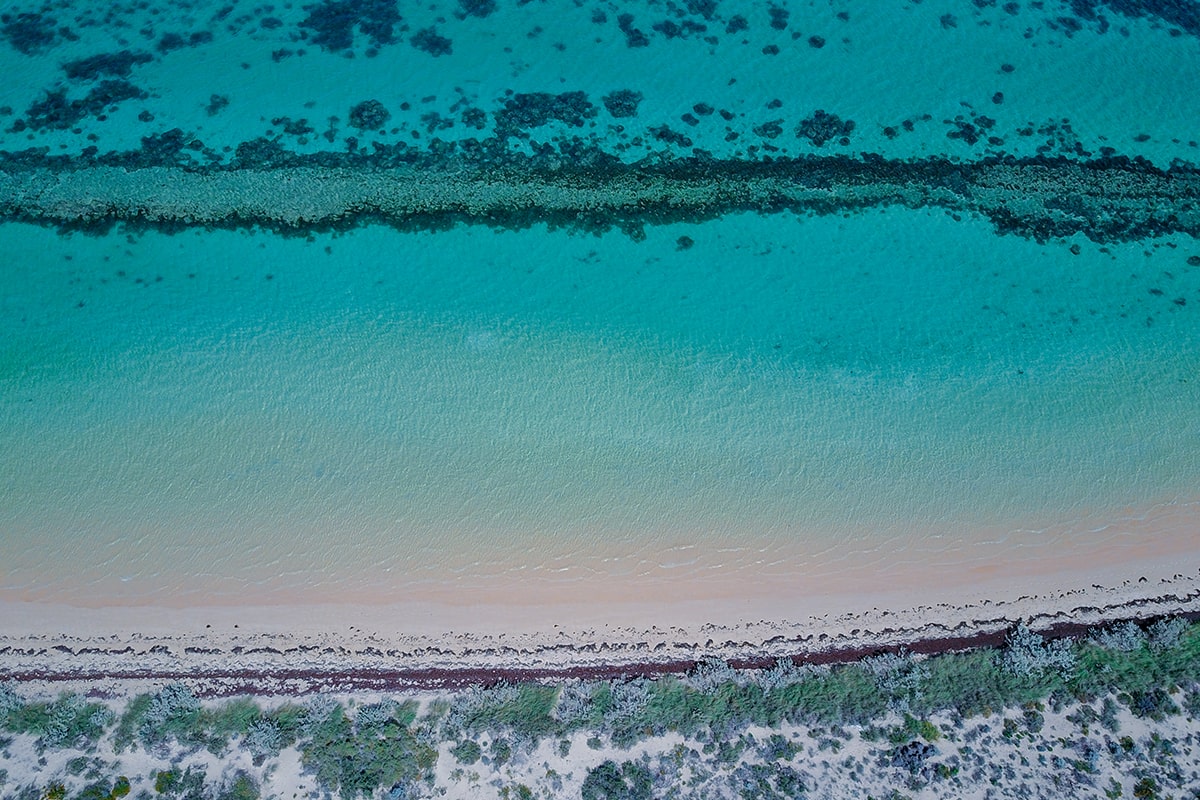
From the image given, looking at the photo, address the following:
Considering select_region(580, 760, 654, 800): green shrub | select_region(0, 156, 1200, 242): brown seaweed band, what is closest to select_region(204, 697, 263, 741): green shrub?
select_region(580, 760, 654, 800): green shrub

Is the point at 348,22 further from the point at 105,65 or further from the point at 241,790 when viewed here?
the point at 241,790

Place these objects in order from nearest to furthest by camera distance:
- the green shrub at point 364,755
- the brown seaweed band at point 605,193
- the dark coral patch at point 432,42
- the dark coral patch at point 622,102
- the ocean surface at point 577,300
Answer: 1. the green shrub at point 364,755
2. the ocean surface at point 577,300
3. the brown seaweed band at point 605,193
4. the dark coral patch at point 622,102
5. the dark coral patch at point 432,42

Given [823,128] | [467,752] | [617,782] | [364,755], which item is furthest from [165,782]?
[823,128]

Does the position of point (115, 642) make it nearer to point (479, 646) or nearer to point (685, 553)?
point (479, 646)

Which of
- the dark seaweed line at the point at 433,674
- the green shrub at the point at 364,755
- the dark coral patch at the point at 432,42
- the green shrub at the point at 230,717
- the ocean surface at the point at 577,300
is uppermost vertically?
the dark coral patch at the point at 432,42

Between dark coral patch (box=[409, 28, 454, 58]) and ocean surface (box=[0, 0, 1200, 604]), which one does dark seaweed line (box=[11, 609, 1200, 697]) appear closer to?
ocean surface (box=[0, 0, 1200, 604])

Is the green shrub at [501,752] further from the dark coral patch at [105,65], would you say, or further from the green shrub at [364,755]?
the dark coral patch at [105,65]

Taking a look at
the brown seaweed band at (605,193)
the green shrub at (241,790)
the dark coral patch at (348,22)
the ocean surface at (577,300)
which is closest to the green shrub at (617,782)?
the ocean surface at (577,300)
